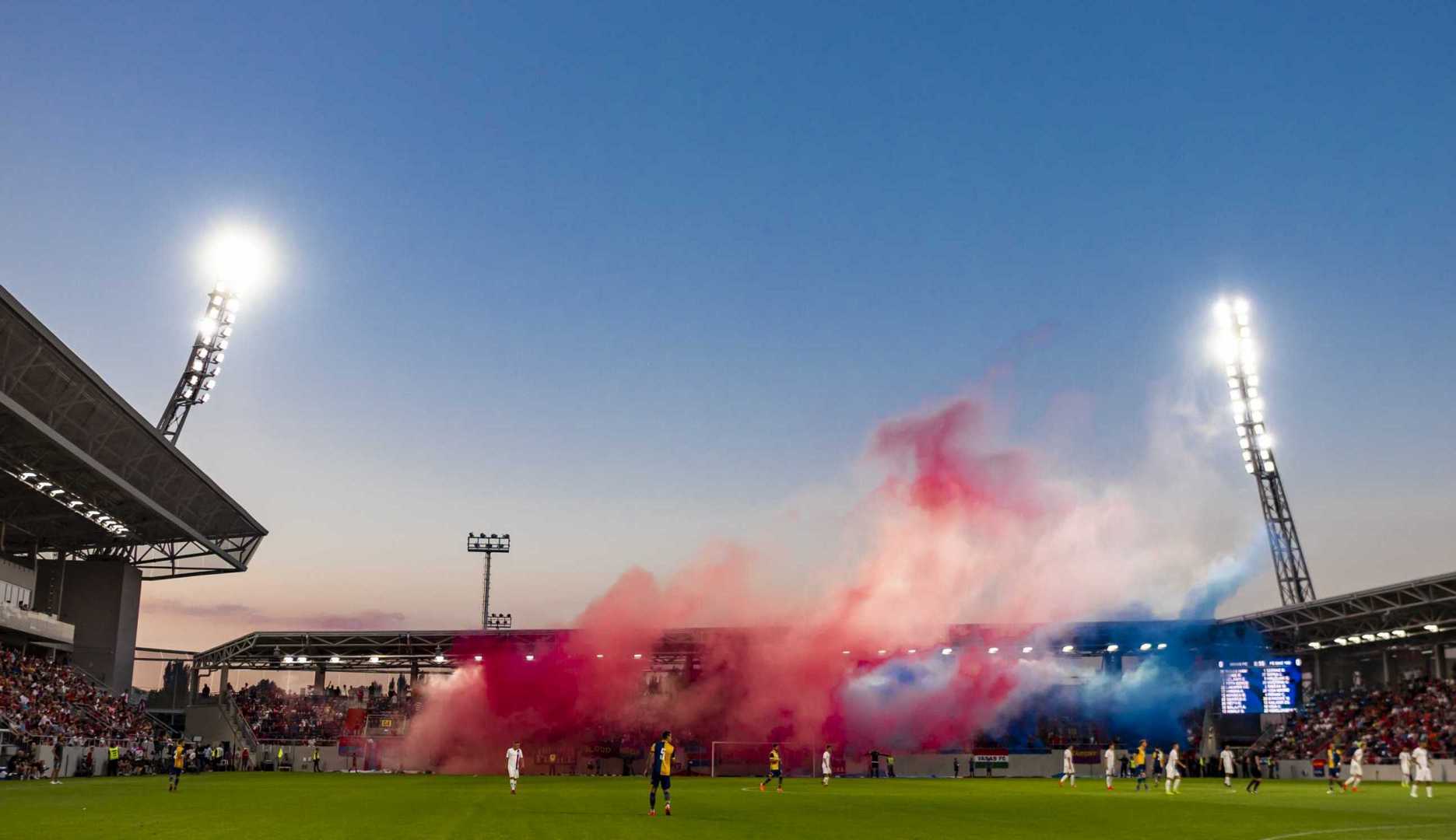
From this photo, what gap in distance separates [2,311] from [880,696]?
51.2m

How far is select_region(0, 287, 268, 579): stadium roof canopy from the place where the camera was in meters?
43.4

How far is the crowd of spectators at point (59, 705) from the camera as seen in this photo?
165 ft

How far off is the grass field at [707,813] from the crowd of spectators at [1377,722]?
11145 millimetres

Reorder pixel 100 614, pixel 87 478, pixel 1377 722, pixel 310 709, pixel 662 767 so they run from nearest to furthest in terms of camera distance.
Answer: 1. pixel 662 767
2. pixel 87 478
3. pixel 1377 722
4. pixel 100 614
5. pixel 310 709

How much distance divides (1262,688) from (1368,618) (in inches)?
333

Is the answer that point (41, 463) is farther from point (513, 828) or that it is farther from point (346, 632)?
point (513, 828)

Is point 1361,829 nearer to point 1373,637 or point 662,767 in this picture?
point 662,767

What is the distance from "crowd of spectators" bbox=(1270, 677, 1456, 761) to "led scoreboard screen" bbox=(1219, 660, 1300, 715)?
1681 mm

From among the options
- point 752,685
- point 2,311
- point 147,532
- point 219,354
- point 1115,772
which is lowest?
point 1115,772

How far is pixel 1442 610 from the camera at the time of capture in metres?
54.8

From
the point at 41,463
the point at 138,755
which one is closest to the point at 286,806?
the point at 41,463

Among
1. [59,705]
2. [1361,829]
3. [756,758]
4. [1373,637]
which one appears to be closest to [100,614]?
[59,705]

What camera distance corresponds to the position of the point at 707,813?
1128 inches

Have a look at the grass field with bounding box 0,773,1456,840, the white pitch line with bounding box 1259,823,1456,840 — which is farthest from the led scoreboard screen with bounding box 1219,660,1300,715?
the white pitch line with bounding box 1259,823,1456,840
